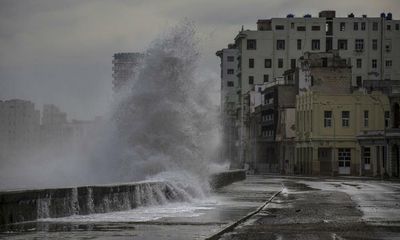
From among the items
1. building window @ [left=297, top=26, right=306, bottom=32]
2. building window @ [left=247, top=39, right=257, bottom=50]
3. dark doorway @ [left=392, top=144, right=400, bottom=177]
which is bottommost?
dark doorway @ [left=392, top=144, right=400, bottom=177]

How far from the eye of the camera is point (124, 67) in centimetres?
4275

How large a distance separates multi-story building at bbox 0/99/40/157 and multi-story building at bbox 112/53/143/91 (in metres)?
4.62

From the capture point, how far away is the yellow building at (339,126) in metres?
88.3

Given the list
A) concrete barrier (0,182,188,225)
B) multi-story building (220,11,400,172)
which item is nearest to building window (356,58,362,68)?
multi-story building (220,11,400,172)

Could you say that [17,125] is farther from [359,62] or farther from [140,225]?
[359,62]

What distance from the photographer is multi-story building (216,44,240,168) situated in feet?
459

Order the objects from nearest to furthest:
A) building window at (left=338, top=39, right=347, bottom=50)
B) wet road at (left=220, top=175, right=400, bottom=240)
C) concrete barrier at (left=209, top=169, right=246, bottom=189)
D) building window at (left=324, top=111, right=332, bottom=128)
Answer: wet road at (left=220, top=175, right=400, bottom=240), concrete barrier at (left=209, top=169, right=246, bottom=189), building window at (left=324, top=111, right=332, bottom=128), building window at (left=338, top=39, right=347, bottom=50)

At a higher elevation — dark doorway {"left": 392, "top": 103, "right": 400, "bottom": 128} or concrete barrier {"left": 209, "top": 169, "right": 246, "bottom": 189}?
dark doorway {"left": 392, "top": 103, "right": 400, "bottom": 128}

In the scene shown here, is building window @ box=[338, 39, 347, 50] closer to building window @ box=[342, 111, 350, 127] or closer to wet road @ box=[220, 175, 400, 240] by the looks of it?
building window @ box=[342, 111, 350, 127]

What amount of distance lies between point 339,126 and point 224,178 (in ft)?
153

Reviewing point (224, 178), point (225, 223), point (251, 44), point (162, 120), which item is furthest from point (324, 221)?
point (251, 44)

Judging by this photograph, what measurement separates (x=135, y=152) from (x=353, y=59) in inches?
3691

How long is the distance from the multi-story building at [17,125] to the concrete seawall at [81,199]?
31.9 ft

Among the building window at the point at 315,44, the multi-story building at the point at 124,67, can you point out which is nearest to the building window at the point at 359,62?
the building window at the point at 315,44
